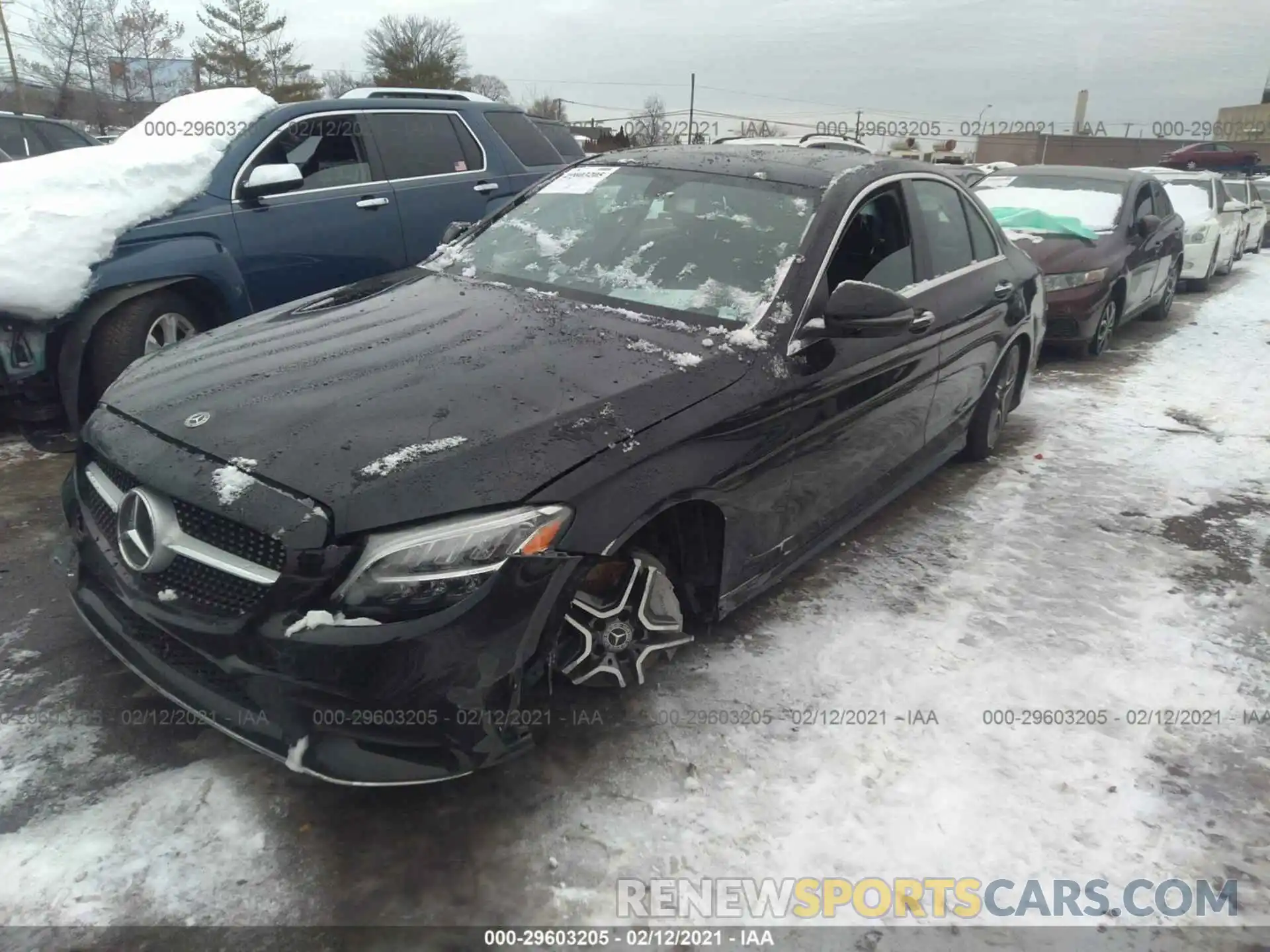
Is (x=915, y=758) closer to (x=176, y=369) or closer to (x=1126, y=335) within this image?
(x=176, y=369)

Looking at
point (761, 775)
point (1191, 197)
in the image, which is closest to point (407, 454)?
A: point (761, 775)

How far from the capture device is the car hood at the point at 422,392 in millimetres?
2102

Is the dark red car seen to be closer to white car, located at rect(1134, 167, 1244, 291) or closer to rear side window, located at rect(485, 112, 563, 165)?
white car, located at rect(1134, 167, 1244, 291)

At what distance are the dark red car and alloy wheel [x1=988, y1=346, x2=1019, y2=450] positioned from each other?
98.6 ft

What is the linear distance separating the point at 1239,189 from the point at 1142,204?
32.3 feet

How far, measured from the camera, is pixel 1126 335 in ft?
30.2

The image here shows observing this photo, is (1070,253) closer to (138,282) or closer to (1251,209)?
(138,282)

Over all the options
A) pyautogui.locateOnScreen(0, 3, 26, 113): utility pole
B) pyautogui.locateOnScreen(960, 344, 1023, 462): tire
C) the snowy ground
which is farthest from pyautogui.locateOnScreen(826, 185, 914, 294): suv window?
pyautogui.locateOnScreen(0, 3, 26, 113): utility pole

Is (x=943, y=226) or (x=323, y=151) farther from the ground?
(x=323, y=151)

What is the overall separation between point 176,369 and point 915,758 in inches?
103

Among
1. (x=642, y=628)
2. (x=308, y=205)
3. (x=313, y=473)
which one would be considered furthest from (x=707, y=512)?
(x=308, y=205)

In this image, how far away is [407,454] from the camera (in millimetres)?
2131

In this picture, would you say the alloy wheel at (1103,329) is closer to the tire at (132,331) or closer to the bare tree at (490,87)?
the tire at (132,331)

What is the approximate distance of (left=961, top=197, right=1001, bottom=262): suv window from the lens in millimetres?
4570
